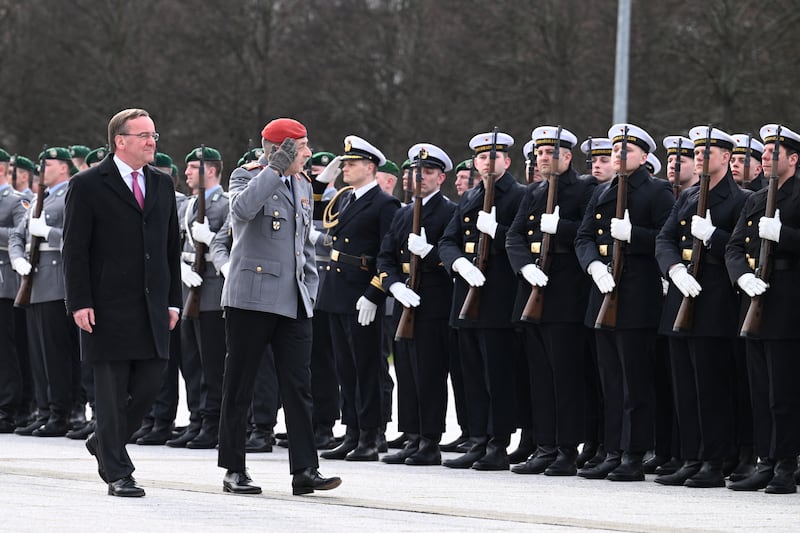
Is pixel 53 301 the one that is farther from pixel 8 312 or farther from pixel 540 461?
pixel 540 461

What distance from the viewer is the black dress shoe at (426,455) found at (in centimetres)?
1152

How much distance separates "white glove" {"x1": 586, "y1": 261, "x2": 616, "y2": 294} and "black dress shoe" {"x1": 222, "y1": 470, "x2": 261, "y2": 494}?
260 cm

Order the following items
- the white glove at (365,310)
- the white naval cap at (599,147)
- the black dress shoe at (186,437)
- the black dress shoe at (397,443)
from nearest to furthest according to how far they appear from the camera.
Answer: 1. the white naval cap at (599,147)
2. the white glove at (365,310)
3. the black dress shoe at (186,437)
4. the black dress shoe at (397,443)

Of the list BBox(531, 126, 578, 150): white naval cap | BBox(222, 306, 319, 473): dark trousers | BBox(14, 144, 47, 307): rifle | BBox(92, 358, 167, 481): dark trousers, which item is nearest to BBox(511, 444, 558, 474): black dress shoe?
BBox(531, 126, 578, 150): white naval cap

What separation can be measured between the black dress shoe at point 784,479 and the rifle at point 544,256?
1830mm

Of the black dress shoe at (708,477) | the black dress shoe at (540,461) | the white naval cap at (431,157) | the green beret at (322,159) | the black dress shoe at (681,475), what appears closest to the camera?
the black dress shoe at (708,477)

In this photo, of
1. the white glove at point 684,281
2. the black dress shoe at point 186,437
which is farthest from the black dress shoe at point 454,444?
→ the white glove at point 684,281

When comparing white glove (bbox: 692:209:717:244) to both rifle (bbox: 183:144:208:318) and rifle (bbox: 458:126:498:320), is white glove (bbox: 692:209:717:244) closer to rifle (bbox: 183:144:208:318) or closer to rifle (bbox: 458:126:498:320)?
rifle (bbox: 458:126:498:320)

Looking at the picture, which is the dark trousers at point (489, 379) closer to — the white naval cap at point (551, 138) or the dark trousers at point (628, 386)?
the dark trousers at point (628, 386)

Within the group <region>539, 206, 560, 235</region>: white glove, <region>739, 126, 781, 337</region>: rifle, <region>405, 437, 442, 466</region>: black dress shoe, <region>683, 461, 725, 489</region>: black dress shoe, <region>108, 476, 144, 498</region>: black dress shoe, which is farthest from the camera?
<region>405, 437, 442, 466</region>: black dress shoe

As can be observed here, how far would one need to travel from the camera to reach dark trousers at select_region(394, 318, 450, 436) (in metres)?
11.7

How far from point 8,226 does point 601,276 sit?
5781 millimetres

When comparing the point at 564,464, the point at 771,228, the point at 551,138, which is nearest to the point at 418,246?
the point at 551,138

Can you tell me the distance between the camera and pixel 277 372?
30.3 feet
